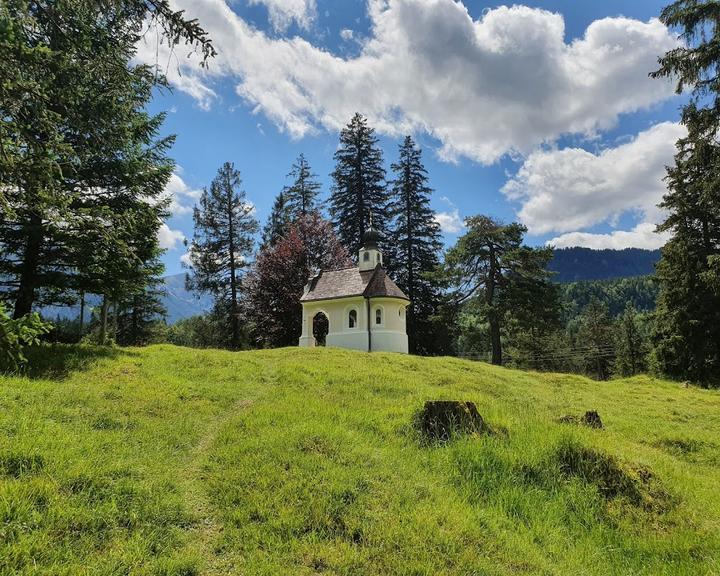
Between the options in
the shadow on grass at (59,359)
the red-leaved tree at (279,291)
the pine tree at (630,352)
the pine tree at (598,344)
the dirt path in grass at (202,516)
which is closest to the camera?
the dirt path in grass at (202,516)

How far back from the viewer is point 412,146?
123ft

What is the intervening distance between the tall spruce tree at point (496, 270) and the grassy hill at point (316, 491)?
713 inches

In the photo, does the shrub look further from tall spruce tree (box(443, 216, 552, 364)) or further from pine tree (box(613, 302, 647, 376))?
pine tree (box(613, 302, 647, 376))

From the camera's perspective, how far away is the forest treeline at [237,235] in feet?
16.3

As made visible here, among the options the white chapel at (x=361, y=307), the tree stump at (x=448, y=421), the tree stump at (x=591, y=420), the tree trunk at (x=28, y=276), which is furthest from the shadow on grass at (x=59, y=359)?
the white chapel at (x=361, y=307)

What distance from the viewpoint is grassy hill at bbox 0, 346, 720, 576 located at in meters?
4.09

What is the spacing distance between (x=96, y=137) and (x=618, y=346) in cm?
6280

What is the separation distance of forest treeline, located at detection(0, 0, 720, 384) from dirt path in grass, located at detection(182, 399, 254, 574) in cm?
242

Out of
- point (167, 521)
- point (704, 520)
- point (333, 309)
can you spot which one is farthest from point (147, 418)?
point (333, 309)

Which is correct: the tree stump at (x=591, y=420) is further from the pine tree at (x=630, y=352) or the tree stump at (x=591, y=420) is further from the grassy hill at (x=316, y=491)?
the pine tree at (x=630, y=352)

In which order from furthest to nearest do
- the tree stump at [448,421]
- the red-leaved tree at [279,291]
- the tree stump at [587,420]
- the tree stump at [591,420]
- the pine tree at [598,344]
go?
1. the pine tree at [598,344]
2. the red-leaved tree at [279,291]
3. the tree stump at [591,420]
4. the tree stump at [587,420]
5. the tree stump at [448,421]

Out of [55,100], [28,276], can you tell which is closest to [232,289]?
[28,276]

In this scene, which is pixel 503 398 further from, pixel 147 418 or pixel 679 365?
pixel 679 365

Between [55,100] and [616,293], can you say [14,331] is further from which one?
[616,293]
